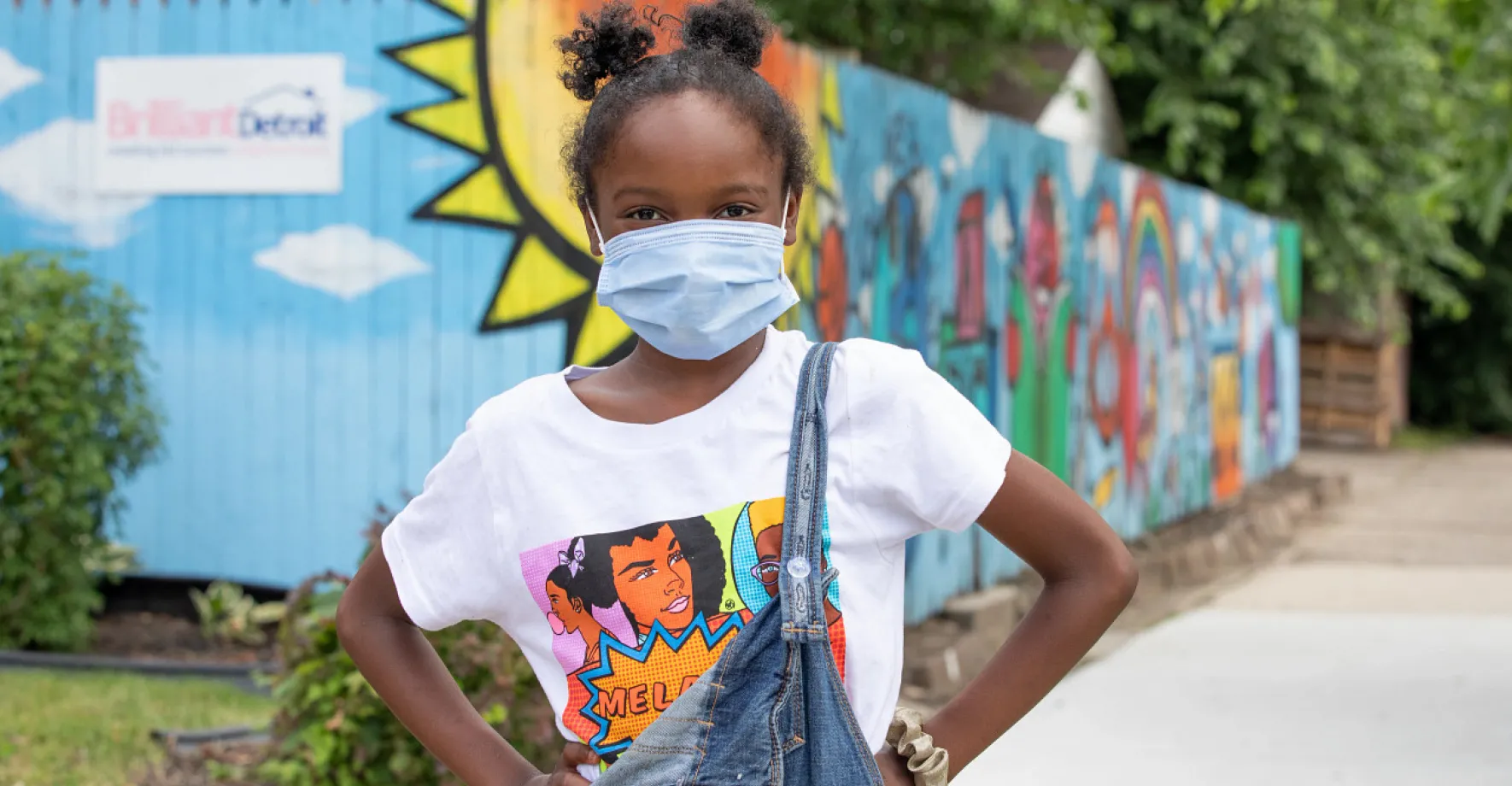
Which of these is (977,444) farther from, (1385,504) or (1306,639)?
(1385,504)

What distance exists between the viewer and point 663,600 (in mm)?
1709

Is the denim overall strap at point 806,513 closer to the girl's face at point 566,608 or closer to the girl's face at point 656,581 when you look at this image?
the girl's face at point 656,581

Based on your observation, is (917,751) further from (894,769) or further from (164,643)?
(164,643)

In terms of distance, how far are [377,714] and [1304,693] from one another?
3.59m

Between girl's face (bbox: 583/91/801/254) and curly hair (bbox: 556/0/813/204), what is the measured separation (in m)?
0.02

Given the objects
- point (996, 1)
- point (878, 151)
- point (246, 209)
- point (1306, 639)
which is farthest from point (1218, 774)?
point (996, 1)

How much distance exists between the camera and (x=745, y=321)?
5.90 feet

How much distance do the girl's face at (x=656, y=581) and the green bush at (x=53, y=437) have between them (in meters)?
4.52

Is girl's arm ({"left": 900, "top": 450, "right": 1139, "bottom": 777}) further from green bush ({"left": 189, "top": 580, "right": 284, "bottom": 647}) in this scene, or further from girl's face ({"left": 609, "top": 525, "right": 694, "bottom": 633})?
green bush ({"left": 189, "top": 580, "right": 284, "bottom": 647})

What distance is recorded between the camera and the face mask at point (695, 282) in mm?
1755

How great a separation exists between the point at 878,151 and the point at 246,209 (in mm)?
2525

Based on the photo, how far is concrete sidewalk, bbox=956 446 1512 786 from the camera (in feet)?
16.1

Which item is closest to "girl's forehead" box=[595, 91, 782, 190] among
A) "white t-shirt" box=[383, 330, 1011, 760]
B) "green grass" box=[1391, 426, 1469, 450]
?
"white t-shirt" box=[383, 330, 1011, 760]

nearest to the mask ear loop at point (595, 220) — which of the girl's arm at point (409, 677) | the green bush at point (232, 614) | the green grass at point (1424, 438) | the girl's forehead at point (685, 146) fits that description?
the girl's forehead at point (685, 146)
